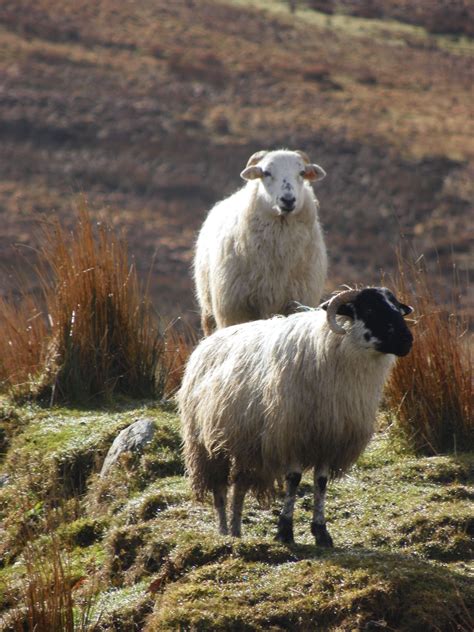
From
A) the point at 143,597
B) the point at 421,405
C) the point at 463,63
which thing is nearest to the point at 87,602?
the point at 143,597

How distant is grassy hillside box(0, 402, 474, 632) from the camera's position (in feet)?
16.6

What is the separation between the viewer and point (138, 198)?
31.8 meters

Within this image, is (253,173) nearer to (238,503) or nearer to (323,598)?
(238,503)

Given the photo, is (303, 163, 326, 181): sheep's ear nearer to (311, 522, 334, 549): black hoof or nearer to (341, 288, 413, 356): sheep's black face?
(341, 288, 413, 356): sheep's black face

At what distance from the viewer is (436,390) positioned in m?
7.40

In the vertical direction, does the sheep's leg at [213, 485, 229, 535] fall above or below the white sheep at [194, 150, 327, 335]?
below

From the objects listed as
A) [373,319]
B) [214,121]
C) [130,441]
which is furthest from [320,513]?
[214,121]

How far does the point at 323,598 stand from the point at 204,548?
2.72ft

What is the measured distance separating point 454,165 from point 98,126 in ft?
37.0

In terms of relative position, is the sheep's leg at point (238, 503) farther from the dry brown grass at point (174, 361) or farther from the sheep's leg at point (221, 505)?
the dry brown grass at point (174, 361)

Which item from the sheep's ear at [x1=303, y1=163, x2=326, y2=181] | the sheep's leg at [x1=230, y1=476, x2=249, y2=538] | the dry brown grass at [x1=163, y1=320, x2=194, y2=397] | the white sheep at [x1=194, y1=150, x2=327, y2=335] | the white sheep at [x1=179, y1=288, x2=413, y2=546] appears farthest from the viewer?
the dry brown grass at [x1=163, y1=320, x2=194, y2=397]

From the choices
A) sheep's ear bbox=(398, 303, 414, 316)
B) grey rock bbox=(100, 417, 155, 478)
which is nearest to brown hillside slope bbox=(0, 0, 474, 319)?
grey rock bbox=(100, 417, 155, 478)

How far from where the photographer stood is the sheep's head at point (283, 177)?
27.0 ft

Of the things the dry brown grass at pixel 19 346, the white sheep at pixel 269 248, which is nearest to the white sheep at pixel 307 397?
the white sheep at pixel 269 248
